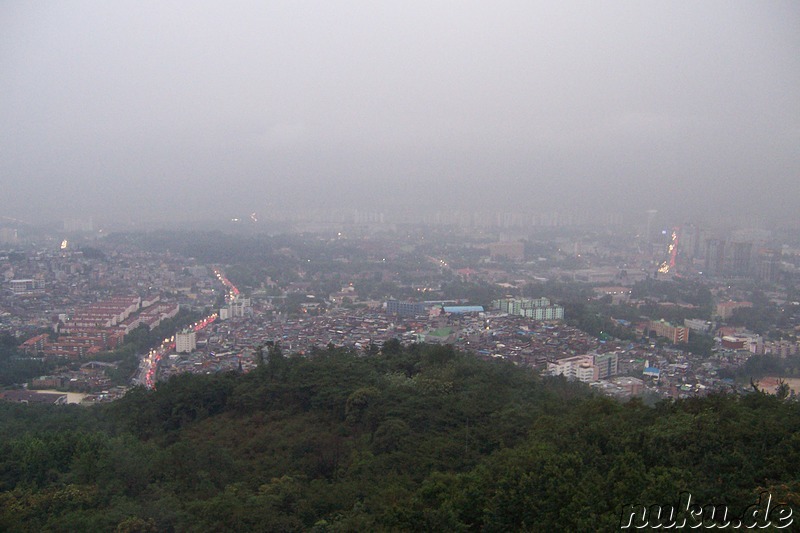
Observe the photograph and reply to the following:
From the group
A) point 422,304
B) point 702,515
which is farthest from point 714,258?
point 702,515

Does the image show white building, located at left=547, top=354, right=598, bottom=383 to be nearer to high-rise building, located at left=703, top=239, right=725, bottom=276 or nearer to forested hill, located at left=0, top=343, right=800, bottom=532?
forested hill, located at left=0, top=343, right=800, bottom=532

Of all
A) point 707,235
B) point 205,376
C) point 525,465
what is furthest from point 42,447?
point 707,235

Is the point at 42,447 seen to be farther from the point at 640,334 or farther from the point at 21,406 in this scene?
the point at 640,334

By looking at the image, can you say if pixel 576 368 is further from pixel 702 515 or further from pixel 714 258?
pixel 714 258

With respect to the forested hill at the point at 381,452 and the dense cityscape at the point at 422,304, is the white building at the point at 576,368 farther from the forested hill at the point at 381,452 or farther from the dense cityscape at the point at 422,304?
the forested hill at the point at 381,452

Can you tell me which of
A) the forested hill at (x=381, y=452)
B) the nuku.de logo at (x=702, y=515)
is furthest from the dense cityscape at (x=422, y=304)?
the nuku.de logo at (x=702, y=515)

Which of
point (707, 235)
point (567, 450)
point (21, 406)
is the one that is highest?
point (707, 235)
